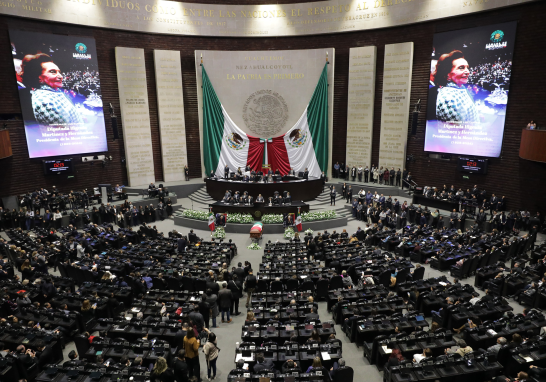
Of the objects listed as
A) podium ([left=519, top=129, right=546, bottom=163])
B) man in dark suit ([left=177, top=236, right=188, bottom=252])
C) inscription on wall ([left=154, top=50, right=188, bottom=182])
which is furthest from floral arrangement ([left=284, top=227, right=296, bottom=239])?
inscription on wall ([left=154, top=50, right=188, bottom=182])

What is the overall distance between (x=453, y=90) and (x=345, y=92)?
29.3 feet

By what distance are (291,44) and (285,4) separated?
326 centimetres

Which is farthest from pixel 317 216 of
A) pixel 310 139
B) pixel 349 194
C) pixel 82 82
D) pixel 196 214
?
pixel 82 82

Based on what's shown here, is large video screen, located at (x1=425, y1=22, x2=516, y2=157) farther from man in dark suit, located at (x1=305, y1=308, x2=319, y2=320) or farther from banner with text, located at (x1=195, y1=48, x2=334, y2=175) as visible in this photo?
man in dark suit, located at (x1=305, y1=308, x2=319, y2=320)

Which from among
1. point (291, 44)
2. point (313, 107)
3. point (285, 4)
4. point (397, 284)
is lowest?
point (397, 284)

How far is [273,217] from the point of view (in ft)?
75.5

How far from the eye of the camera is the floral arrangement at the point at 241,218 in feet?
74.4

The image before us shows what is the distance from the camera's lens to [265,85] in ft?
105

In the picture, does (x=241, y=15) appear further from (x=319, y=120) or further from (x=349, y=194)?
(x=349, y=194)

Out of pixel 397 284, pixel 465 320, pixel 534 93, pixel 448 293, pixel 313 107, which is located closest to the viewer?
pixel 465 320

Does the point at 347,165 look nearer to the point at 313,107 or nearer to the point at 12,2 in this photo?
the point at 313,107

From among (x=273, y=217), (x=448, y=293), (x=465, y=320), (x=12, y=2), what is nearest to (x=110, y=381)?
(x=465, y=320)

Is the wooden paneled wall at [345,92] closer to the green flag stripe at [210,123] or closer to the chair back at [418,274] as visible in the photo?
the green flag stripe at [210,123]

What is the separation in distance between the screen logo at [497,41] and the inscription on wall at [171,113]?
23.3m
